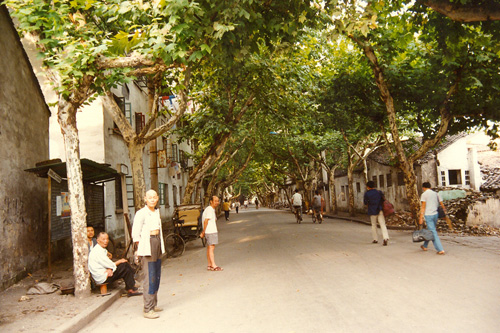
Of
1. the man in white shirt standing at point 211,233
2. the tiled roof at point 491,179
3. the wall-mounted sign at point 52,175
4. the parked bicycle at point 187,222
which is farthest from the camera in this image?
the tiled roof at point 491,179

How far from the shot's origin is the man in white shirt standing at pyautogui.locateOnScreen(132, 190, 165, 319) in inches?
244

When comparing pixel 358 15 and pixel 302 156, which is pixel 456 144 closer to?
pixel 302 156

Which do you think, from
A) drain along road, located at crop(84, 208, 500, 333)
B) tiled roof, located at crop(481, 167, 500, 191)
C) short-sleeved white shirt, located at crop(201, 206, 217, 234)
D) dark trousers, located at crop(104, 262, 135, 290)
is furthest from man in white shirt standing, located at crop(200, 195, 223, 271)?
tiled roof, located at crop(481, 167, 500, 191)

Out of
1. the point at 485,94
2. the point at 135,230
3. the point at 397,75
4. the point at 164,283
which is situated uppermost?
the point at 397,75

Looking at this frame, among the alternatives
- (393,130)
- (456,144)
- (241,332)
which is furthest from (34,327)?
(456,144)

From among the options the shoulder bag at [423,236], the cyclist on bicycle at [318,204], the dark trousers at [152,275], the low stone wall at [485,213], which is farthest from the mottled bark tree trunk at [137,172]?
the low stone wall at [485,213]

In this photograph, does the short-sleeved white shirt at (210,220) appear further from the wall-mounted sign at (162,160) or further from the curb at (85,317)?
the wall-mounted sign at (162,160)

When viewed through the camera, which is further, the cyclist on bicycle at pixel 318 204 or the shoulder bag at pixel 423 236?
the cyclist on bicycle at pixel 318 204

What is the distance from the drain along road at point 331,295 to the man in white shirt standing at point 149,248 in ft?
0.82

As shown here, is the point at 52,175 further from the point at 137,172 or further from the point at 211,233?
the point at 211,233

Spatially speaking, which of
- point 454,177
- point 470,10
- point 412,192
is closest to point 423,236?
point 470,10

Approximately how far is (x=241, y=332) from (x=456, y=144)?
25.6 metres

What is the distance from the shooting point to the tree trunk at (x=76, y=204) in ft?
25.1

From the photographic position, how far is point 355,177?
38.2 m
